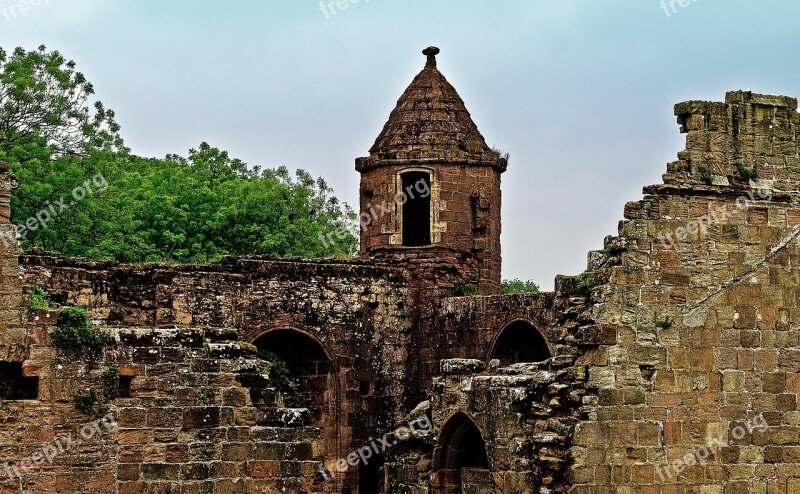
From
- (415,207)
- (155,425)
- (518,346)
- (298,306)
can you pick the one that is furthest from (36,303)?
(415,207)

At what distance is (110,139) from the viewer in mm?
45938

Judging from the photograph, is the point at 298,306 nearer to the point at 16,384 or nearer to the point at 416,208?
the point at 416,208

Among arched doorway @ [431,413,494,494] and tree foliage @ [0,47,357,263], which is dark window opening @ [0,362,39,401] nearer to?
arched doorway @ [431,413,494,494]

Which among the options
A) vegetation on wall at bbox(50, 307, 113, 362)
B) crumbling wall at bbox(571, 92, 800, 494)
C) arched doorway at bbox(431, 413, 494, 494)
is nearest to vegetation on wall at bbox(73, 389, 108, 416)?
vegetation on wall at bbox(50, 307, 113, 362)

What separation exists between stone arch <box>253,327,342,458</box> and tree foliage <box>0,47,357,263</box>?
8.94m

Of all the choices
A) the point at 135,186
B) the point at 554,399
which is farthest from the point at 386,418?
the point at 135,186

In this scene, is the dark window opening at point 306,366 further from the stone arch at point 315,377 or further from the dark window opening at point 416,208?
the dark window opening at point 416,208

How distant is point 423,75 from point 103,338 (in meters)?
17.3

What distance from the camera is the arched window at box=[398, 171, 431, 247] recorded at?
1364 inches

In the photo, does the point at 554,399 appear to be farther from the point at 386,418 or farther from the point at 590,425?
the point at 386,418

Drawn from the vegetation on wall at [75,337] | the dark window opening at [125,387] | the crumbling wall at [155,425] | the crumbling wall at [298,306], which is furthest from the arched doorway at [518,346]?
the vegetation on wall at [75,337]

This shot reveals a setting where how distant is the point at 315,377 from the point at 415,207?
14.2 feet

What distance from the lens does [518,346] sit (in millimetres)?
32312

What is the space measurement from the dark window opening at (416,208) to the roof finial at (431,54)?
2.55 meters
